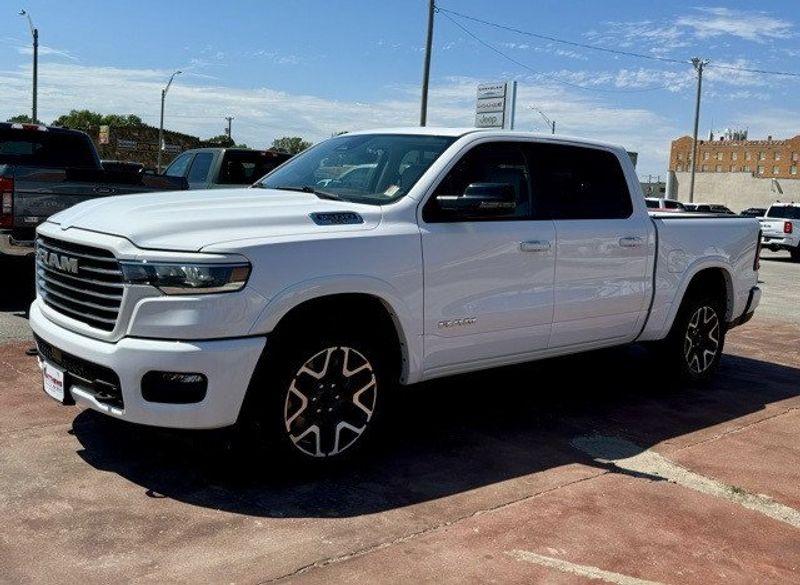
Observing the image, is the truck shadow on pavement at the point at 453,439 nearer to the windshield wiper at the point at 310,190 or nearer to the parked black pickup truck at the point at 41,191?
the windshield wiper at the point at 310,190

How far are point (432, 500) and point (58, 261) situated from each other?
2.31 m

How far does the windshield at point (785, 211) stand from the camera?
26.9 metres

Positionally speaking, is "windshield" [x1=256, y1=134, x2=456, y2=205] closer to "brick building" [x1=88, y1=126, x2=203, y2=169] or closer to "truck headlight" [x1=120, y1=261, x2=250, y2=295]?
"truck headlight" [x1=120, y1=261, x2=250, y2=295]

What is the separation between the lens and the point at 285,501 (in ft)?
13.6

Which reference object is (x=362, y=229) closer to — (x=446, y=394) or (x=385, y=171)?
(x=385, y=171)

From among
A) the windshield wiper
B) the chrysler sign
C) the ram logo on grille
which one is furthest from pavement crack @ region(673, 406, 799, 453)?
the chrysler sign

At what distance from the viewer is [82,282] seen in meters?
4.26

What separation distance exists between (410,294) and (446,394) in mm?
1917

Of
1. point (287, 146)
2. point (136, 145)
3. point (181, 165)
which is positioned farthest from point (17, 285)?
point (136, 145)

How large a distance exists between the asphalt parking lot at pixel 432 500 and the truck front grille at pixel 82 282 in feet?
2.68

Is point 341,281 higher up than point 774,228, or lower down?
lower down

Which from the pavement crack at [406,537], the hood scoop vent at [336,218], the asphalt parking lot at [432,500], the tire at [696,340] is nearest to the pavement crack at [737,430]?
the asphalt parking lot at [432,500]

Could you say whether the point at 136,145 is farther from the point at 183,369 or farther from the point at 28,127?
the point at 183,369

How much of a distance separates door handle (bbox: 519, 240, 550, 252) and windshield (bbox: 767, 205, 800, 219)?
2435 cm
